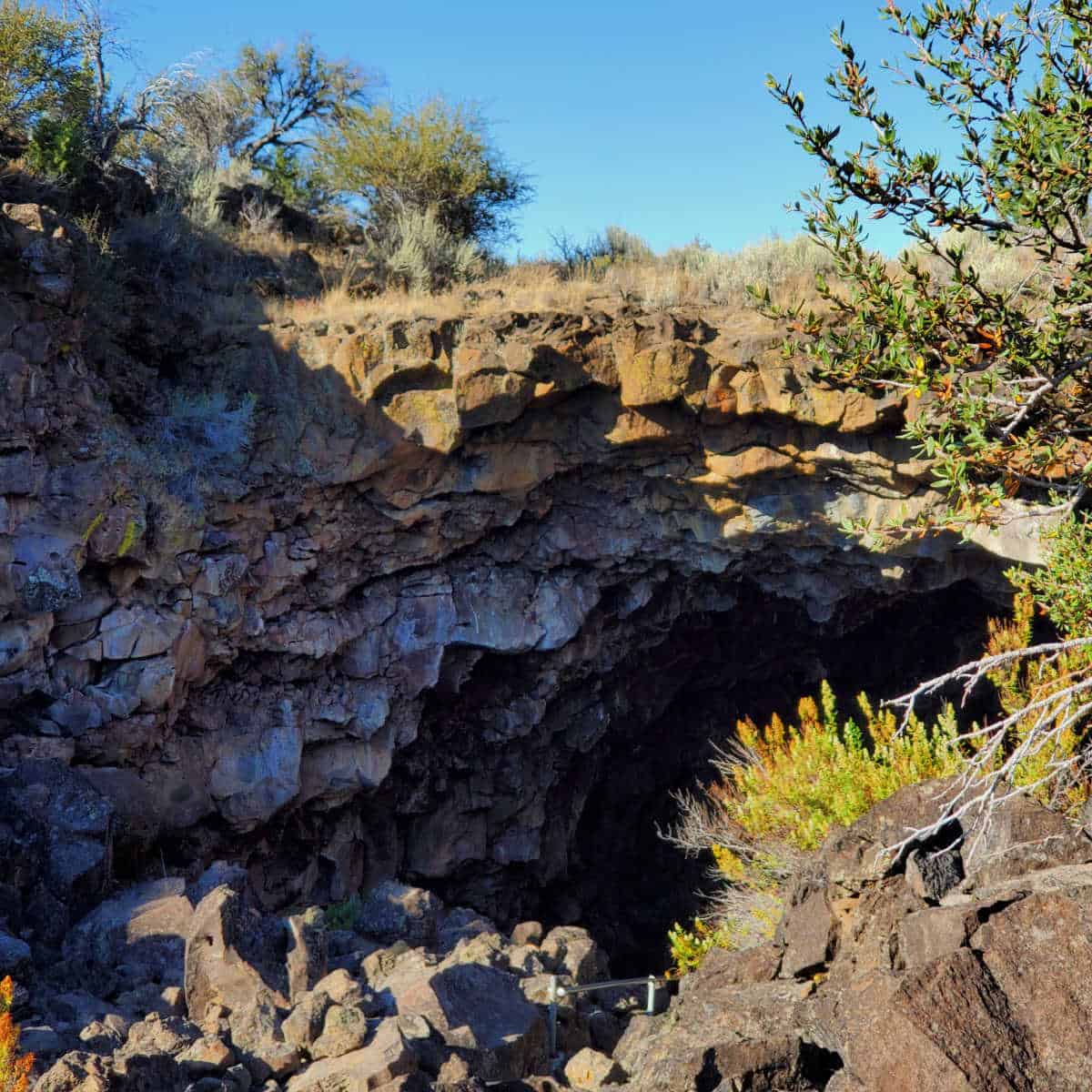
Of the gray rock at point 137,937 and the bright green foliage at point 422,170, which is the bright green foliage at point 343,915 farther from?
the bright green foliage at point 422,170

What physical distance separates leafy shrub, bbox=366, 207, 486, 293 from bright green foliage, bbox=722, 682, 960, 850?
24.2 ft

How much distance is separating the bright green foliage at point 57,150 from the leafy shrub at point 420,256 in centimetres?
387

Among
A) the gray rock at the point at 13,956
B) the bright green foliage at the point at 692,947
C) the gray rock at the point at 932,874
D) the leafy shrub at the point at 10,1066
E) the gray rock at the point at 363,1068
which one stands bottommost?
the bright green foliage at the point at 692,947

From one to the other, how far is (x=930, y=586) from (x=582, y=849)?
5.76m

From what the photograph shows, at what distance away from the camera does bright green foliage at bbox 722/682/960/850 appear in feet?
28.5

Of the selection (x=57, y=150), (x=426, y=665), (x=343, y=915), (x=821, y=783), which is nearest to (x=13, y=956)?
(x=343, y=915)

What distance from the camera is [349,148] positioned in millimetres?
17062

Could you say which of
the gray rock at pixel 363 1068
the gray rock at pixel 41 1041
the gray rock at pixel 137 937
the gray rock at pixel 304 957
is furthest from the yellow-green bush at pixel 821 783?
the gray rock at pixel 41 1041

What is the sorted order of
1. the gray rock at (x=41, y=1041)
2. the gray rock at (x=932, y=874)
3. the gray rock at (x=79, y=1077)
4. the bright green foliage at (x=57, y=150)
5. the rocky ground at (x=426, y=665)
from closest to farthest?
the gray rock at (x=79, y=1077) < the gray rock at (x=41, y=1041) < the rocky ground at (x=426, y=665) < the gray rock at (x=932, y=874) < the bright green foliage at (x=57, y=150)

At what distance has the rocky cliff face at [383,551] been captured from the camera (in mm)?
9430

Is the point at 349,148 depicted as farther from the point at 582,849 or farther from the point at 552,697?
the point at 582,849

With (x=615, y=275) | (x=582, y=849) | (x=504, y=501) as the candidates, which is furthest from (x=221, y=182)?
(x=582, y=849)

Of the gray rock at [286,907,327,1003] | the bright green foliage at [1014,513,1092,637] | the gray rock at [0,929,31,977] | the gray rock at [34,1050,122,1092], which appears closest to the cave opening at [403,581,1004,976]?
the gray rock at [286,907,327,1003]

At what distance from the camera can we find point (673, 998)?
23.3ft
